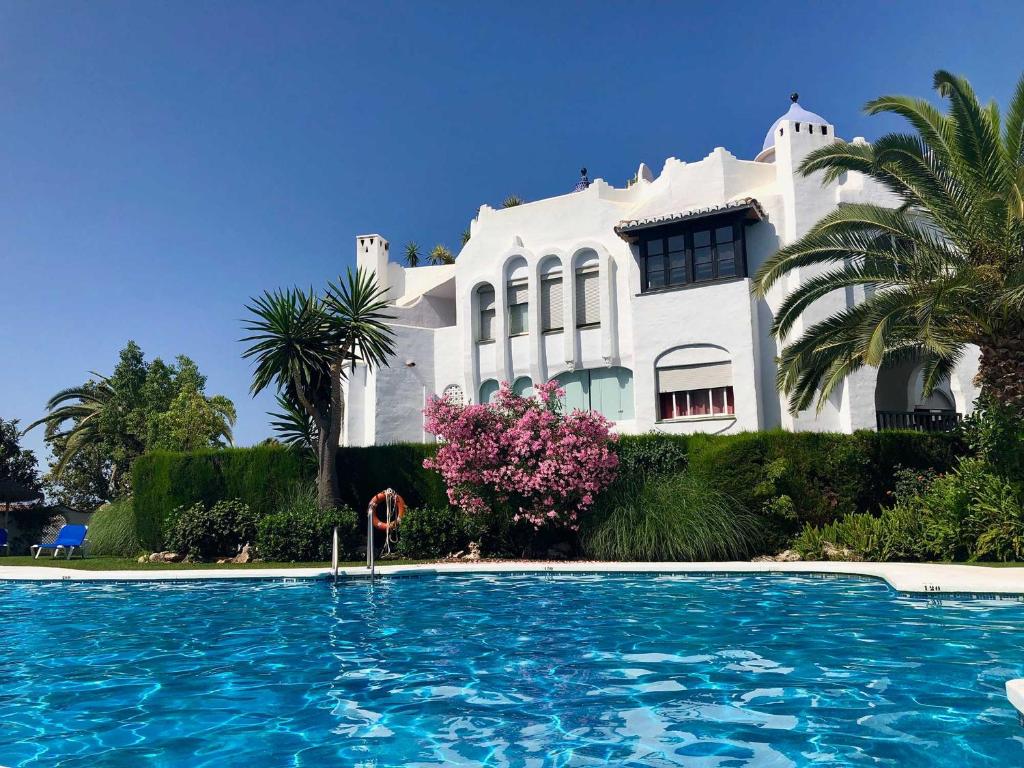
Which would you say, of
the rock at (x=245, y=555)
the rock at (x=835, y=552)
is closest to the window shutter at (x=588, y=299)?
the rock at (x=835, y=552)

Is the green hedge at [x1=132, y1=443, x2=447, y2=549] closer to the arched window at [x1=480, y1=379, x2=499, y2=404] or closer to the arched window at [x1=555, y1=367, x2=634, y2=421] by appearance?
the arched window at [x1=555, y1=367, x2=634, y2=421]

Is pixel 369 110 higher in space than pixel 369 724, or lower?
higher

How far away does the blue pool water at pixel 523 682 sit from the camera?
204 inches

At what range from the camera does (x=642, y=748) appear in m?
5.14

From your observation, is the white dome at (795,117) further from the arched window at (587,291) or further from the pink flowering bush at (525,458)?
the pink flowering bush at (525,458)

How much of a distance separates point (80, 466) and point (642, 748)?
46093mm

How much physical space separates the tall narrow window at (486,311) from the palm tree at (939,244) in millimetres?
13575

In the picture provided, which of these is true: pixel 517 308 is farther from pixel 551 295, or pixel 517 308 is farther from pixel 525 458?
pixel 525 458

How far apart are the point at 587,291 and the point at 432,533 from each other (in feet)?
37.7

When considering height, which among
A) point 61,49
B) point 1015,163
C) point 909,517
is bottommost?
point 909,517

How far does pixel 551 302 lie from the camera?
2794 cm

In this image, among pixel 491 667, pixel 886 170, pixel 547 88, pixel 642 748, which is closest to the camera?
pixel 642 748

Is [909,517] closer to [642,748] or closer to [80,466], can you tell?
[642,748]

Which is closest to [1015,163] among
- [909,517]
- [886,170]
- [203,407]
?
[886,170]
